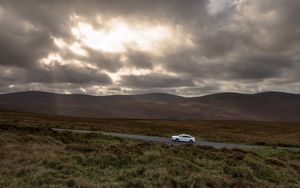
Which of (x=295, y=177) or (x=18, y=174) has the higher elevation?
(x=18, y=174)

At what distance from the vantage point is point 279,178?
18.3 meters

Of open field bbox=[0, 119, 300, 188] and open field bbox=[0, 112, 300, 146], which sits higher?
open field bbox=[0, 119, 300, 188]

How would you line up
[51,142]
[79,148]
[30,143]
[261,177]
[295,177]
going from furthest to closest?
[51,142] → [30,143] → [79,148] → [295,177] → [261,177]

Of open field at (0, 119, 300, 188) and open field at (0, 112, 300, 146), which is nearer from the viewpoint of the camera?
open field at (0, 119, 300, 188)

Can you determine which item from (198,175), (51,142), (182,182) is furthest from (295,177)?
(51,142)

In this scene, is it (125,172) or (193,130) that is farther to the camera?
(193,130)

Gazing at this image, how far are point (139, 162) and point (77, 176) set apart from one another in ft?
17.5

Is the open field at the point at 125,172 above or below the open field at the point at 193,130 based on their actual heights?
above

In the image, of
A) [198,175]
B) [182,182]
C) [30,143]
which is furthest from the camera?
[30,143]

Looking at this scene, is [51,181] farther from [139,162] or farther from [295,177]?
[295,177]

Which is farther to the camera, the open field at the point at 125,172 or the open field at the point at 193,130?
the open field at the point at 193,130

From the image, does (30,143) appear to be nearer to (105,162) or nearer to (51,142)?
(51,142)

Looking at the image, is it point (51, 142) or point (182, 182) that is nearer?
point (182, 182)

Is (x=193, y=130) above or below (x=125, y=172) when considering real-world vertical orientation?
below
